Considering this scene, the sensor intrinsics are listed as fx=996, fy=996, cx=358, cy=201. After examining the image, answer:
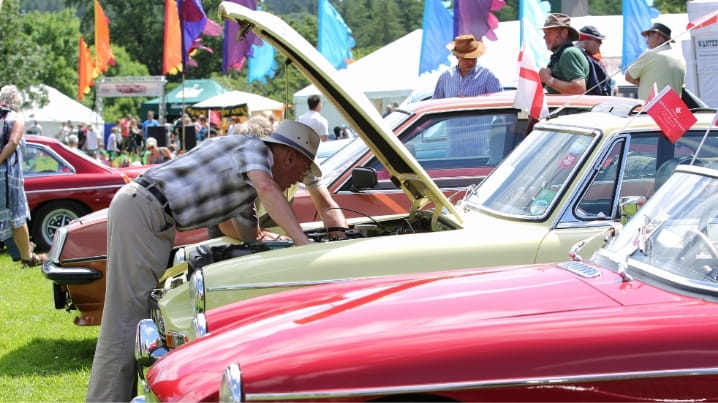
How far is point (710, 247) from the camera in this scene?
3.31m

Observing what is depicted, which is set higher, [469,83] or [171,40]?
[469,83]

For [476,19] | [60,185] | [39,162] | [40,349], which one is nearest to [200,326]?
[40,349]

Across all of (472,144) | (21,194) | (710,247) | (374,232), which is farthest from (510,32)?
(710,247)

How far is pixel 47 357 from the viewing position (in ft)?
23.6

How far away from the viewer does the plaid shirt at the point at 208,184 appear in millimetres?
5145

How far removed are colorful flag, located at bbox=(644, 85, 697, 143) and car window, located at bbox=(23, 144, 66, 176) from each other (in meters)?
9.77

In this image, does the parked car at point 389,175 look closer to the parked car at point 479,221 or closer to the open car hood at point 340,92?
the parked car at point 479,221

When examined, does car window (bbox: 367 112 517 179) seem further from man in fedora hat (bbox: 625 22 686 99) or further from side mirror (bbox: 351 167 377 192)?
man in fedora hat (bbox: 625 22 686 99)

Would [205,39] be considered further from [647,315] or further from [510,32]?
[647,315]

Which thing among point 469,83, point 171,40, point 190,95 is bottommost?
point 190,95

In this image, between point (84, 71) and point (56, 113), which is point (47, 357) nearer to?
point (84, 71)

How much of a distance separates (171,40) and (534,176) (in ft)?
59.1

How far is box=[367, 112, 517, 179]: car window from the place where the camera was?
7199 millimetres

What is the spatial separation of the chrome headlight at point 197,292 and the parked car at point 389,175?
7.92 feet
